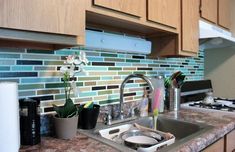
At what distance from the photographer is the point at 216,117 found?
4.92ft

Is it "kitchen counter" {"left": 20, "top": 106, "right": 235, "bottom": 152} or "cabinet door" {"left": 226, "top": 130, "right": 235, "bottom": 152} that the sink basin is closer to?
"kitchen counter" {"left": 20, "top": 106, "right": 235, "bottom": 152}

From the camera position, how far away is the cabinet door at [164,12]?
1.27 m

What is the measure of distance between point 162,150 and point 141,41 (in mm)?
854

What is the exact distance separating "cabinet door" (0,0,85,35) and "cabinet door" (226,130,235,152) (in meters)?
1.09

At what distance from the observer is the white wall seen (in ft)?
8.46

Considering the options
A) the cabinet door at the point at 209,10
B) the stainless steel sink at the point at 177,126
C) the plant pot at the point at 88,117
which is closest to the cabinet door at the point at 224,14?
the cabinet door at the point at 209,10

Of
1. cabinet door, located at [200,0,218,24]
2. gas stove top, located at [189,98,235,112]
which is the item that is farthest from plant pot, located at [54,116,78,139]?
cabinet door, located at [200,0,218,24]

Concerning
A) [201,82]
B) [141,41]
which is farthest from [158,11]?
[201,82]

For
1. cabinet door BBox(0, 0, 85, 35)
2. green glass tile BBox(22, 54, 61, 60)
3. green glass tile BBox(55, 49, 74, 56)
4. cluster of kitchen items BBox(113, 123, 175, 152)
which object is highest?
cabinet door BBox(0, 0, 85, 35)

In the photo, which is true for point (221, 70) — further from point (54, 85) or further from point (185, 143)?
point (54, 85)

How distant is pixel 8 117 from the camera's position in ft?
2.48

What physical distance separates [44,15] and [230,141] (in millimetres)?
1287

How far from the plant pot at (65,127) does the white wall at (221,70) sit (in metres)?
2.17

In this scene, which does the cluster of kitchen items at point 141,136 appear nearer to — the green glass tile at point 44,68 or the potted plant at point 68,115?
the potted plant at point 68,115
